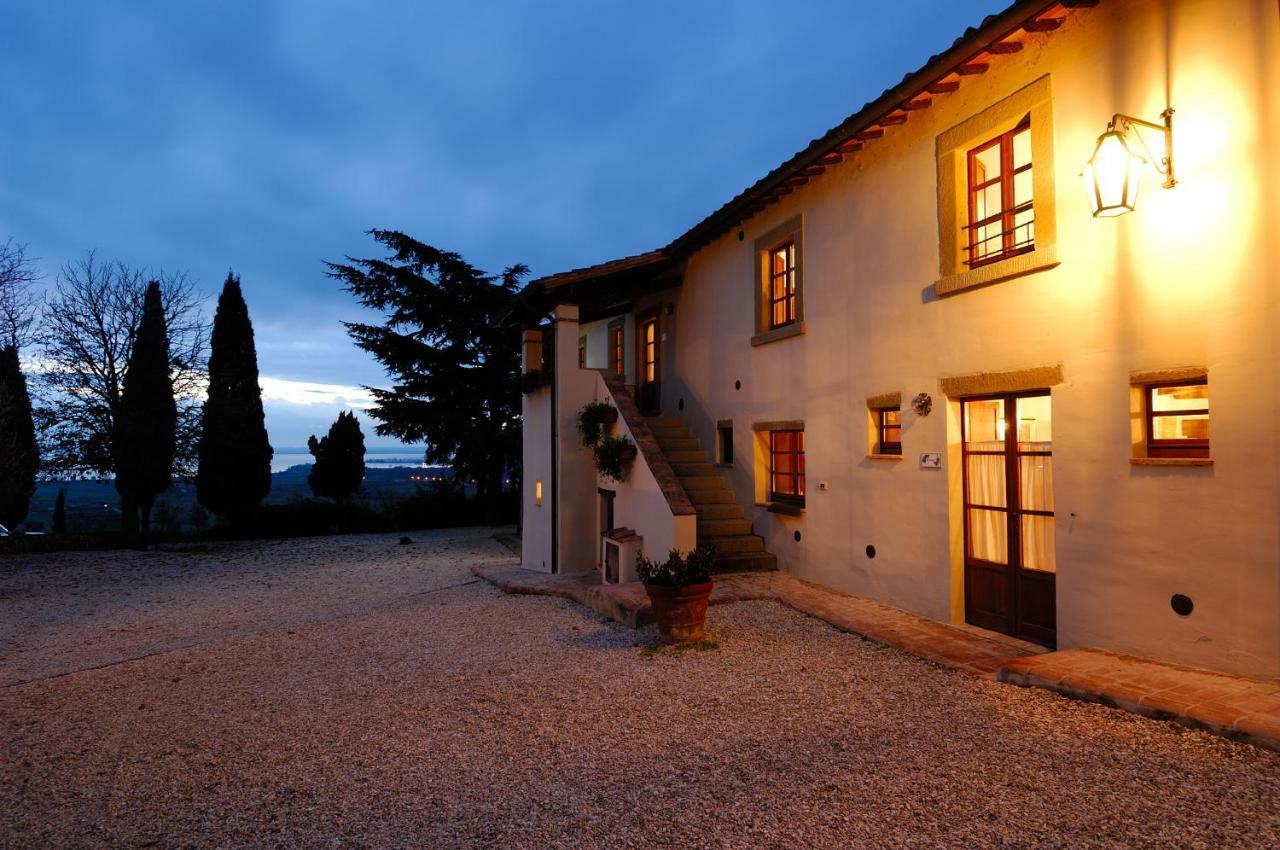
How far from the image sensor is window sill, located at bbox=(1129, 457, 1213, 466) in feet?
15.2

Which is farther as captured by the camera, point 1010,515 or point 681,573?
point 681,573

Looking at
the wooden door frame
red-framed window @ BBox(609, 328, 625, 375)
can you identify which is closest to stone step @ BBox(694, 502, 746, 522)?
the wooden door frame

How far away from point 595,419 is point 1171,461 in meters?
7.54

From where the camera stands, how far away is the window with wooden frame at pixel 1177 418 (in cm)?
476

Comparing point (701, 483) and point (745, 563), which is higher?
point (701, 483)

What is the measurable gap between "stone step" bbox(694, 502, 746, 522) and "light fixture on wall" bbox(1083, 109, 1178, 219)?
6.09 m

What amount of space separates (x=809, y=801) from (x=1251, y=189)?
182 inches

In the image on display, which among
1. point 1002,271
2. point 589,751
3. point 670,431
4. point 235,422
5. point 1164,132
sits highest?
point 1164,132

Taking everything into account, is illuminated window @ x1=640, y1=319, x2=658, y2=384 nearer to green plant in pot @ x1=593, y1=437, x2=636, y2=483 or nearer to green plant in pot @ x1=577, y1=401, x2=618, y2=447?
green plant in pot @ x1=577, y1=401, x2=618, y2=447

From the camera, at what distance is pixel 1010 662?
501 centimetres

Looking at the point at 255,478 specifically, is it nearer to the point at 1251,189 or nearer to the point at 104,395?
the point at 104,395

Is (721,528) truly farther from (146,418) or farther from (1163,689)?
(146,418)

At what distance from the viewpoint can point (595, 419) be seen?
10.9 metres

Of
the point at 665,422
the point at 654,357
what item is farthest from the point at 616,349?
the point at 665,422
